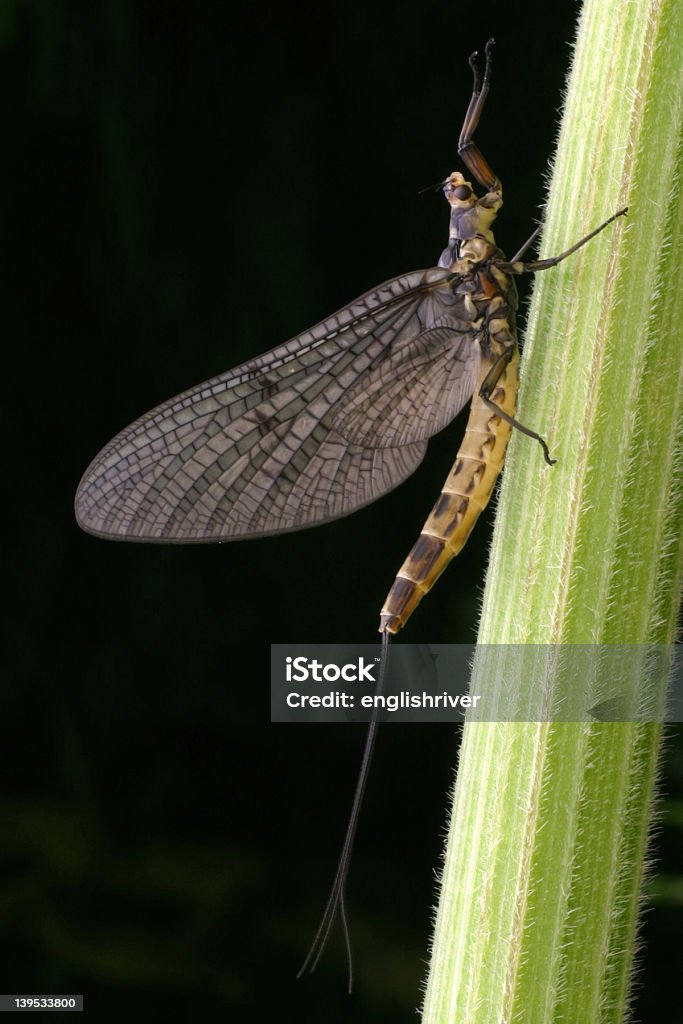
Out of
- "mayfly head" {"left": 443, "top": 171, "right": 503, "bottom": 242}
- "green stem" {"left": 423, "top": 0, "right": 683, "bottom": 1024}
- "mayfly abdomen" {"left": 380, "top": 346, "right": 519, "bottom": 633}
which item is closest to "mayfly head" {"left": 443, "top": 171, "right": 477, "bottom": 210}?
"mayfly head" {"left": 443, "top": 171, "right": 503, "bottom": 242}

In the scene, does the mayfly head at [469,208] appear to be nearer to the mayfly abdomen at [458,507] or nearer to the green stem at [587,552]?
the mayfly abdomen at [458,507]

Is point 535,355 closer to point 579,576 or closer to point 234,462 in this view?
point 579,576

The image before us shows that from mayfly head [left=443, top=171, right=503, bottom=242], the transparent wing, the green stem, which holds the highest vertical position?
mayfly head [left=443, top=171, right=503, bottom=242]

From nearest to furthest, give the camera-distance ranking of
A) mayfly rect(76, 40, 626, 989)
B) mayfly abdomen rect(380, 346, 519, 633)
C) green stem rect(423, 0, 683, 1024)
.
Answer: green stem rect(423, 0, 683, 1024), mayfly abdomen rect(380, 346, 519, 633), mayfly rect(76, 40, 626, 989)

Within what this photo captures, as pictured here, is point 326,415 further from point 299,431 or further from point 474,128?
point 474,128

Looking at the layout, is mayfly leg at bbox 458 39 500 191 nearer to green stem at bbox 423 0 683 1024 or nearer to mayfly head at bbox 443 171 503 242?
mayfly head at bbox 443 171 503 242


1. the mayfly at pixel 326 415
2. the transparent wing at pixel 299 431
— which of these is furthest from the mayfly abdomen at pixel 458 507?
the transparent wing at pixel 299 431
